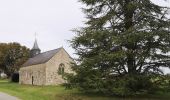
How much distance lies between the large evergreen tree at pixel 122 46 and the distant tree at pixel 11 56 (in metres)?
70.7

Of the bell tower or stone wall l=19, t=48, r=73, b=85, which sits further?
the bell tower

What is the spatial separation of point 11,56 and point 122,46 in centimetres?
7556

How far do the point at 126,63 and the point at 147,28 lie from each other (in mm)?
3034

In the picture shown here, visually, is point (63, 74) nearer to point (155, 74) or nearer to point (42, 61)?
point (155, 74)

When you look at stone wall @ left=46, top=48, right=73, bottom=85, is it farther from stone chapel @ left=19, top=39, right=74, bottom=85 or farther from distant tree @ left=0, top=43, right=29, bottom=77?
distant tree @ left=0, top=43, right=29, bottom=77

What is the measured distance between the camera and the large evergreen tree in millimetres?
25922

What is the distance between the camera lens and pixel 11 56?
99062mm

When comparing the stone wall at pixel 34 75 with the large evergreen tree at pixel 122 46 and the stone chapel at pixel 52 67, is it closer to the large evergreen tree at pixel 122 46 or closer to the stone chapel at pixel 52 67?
the stone chapel at pixel 52 67

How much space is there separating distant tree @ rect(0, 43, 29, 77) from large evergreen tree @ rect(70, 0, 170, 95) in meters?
70.7

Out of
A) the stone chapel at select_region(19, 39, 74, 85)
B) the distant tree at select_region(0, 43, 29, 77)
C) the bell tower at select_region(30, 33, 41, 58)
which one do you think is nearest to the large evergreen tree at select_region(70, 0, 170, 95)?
the stone chapel at select_region(19, 39, 74, 85)

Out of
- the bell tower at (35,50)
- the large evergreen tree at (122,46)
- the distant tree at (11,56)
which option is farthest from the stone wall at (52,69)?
the distant tree at (11,56)

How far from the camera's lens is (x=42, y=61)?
60.3m

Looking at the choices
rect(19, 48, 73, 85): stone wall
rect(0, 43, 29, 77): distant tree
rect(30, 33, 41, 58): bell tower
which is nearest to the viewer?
rect(19, 48, 73, 85): stone wall

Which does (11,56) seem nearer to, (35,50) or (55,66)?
(35,50)
